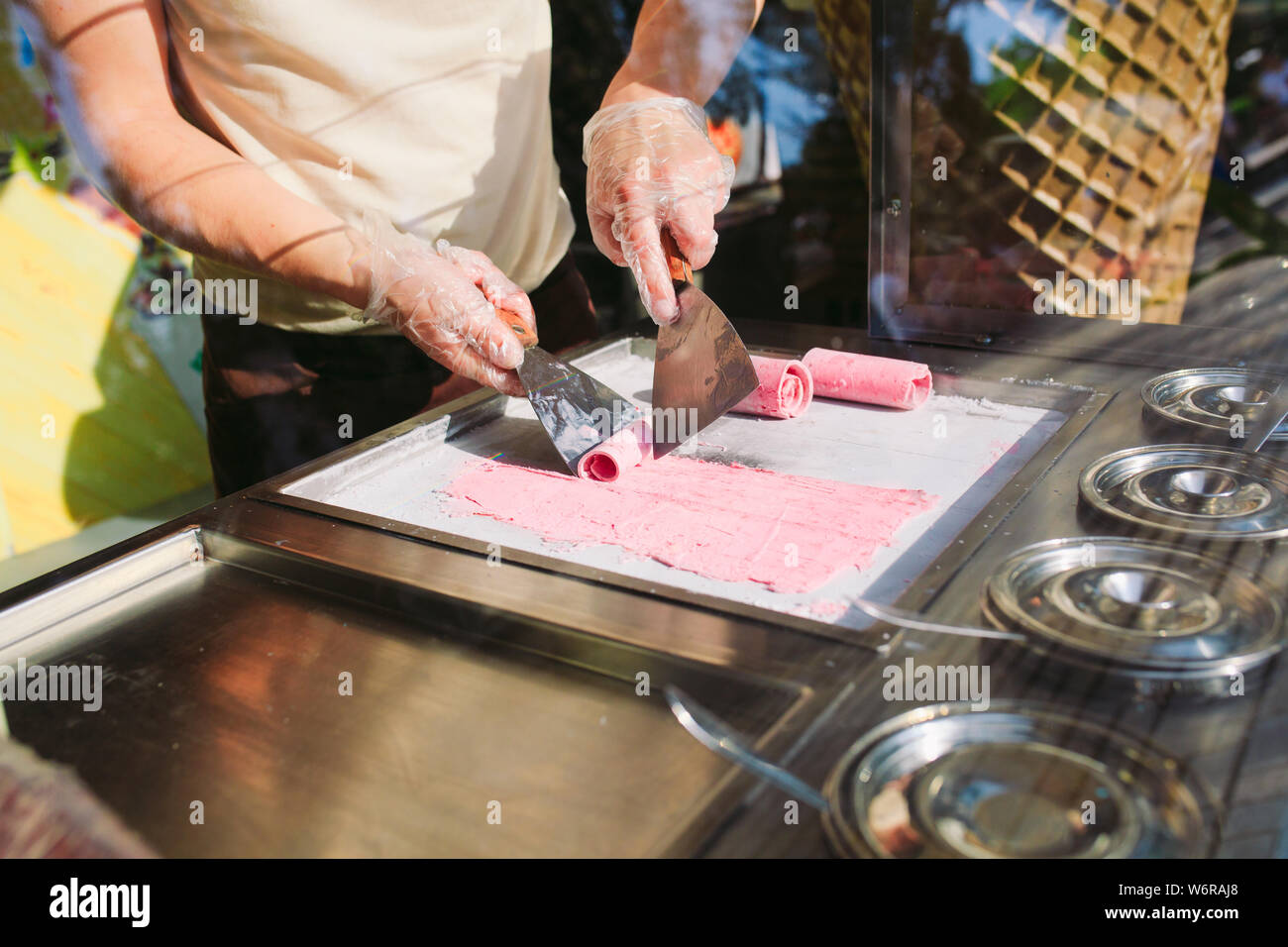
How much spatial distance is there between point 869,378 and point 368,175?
1.04 m

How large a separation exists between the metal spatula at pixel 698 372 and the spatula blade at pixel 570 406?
0.22ft

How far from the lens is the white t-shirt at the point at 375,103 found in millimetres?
1722

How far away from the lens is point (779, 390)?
1729mm

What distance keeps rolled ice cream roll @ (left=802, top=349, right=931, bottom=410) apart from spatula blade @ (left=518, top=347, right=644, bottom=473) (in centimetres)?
38

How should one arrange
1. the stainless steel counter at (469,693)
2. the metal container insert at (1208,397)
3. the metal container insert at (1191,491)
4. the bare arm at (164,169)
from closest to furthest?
the stainless steel counter at (469,693), the metal container insert at (1191,491), the metal container insert at (1208,397), the bare arm at (164,169)

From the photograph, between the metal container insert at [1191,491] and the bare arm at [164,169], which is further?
the bare arm at [164,169]

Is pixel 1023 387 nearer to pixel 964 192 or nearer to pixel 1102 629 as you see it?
pixel 964 192

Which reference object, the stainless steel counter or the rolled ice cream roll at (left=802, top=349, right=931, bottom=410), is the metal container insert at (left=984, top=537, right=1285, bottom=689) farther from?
the rolled ice cream roll at (left=802, top=349, right=931, bottom=410)

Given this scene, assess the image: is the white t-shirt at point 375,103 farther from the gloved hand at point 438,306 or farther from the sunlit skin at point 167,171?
the gloved hand at point 438,306

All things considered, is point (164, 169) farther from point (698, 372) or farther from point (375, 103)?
point (698, 372)

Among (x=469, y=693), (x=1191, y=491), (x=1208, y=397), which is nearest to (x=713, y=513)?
(x=469, y=693)

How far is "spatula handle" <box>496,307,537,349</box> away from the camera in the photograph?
171 centimetres

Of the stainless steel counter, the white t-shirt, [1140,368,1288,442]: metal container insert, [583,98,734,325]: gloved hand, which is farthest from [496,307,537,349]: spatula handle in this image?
[1140,368,1288,442]: metal container insert

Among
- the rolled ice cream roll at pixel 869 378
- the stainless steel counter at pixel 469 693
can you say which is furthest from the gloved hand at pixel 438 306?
the rolled ice cream roll at pixel 869 378
